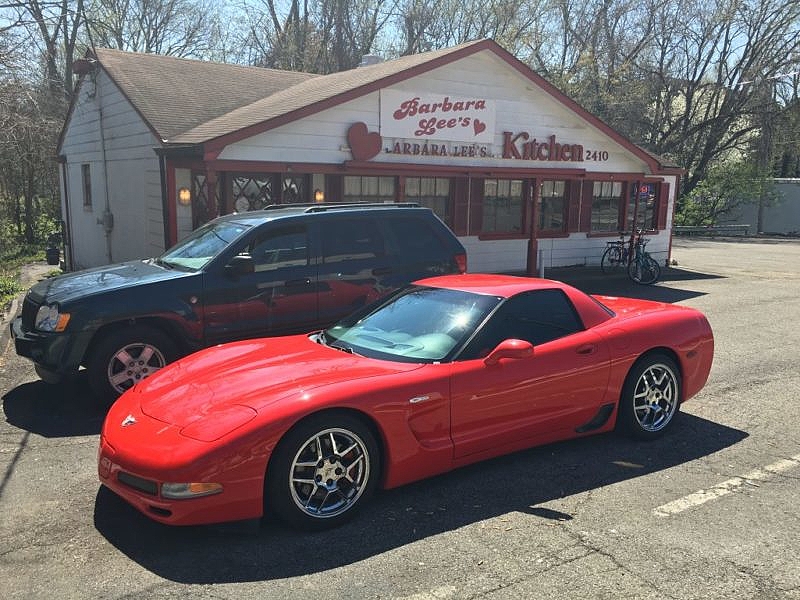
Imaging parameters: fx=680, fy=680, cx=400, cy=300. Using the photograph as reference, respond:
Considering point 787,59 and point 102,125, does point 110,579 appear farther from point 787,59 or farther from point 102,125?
point 787,59

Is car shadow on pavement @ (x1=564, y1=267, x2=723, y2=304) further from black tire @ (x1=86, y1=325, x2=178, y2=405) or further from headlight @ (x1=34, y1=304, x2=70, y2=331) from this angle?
headlight @ (x1=34, y1=304, x2=70, y2=331)

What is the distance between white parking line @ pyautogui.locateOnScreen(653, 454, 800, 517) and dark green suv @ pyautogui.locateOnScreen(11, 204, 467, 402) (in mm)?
3938

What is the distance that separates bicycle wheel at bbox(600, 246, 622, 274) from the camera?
16344 mm

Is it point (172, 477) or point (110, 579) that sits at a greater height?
point (172, 477)

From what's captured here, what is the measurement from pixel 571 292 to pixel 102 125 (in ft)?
42.3

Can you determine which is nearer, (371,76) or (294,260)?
(294,260)

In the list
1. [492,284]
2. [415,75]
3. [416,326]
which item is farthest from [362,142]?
[416,326]

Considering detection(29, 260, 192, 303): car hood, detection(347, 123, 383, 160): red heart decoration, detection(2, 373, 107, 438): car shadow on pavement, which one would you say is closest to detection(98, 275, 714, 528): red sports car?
detection(2, 373, 107, 438): car shadow on pavement

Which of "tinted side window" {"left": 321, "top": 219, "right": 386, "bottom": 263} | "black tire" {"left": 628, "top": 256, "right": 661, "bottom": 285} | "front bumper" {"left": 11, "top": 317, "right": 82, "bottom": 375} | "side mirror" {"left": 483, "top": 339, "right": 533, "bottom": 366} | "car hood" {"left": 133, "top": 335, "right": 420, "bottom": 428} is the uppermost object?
"tinted side window" {"left": 321, "top": 219, "right": 386, "bottom": 263}

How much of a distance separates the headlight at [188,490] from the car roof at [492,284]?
230 cm

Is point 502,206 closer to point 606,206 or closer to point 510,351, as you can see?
point 606,206

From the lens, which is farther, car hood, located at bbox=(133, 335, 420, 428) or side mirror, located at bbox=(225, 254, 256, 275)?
side mirror, located at bbox=(225, 254, 256, 275)

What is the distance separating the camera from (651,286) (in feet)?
49.0

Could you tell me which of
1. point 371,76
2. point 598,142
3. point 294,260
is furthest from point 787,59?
point 294,260
